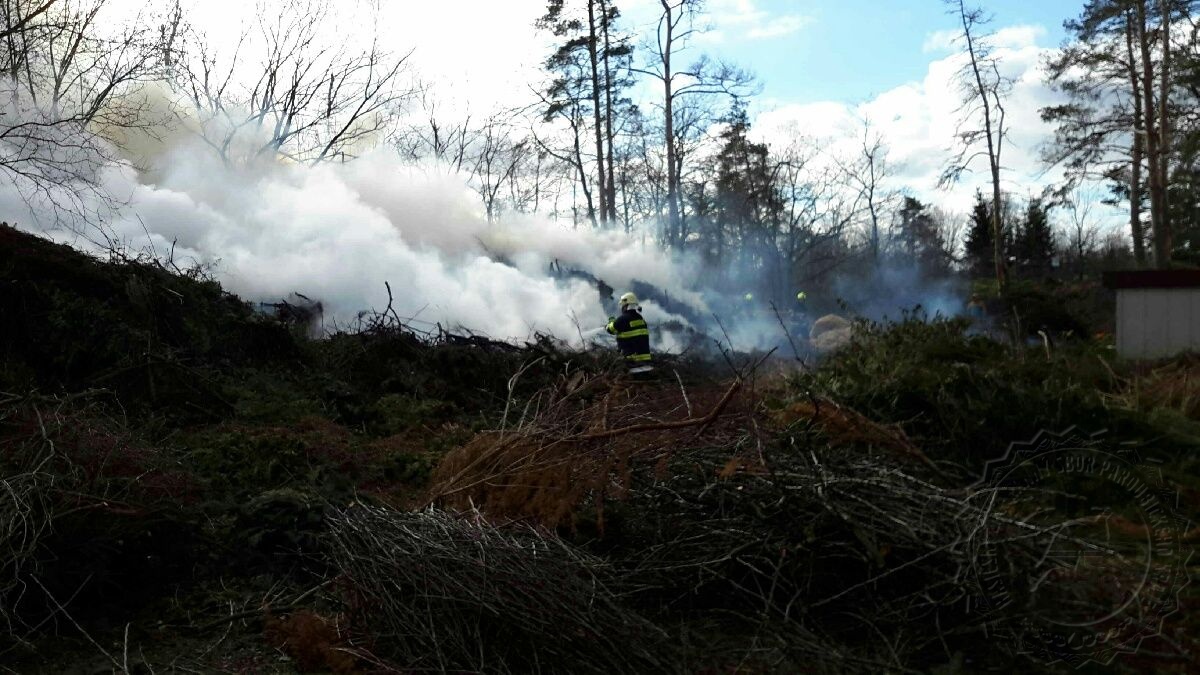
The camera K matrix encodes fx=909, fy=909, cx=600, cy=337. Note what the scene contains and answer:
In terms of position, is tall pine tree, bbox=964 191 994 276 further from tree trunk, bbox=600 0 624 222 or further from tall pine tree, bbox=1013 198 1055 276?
tree trunk, bbox=600 0 624 222

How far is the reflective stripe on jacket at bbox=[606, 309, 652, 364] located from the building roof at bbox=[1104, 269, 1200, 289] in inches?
350

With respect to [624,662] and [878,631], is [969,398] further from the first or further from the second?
[624,662]

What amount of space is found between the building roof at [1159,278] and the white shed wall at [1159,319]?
3.0 inches

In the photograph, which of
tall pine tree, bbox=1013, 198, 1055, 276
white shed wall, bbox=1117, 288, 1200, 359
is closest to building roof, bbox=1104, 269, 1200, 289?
white shed wall, bbox=1117, 288, 1200, 359

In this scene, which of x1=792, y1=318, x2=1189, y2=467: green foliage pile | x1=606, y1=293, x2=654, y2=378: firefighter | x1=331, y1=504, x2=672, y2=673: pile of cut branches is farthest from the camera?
x1=606, y1=293, x2=654, y2=378: firefighter

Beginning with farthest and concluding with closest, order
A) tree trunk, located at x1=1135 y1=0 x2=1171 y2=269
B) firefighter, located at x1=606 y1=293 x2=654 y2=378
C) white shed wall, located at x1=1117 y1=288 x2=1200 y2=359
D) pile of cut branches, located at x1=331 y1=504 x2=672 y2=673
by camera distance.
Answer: tree trunk, located at x1=1135 y1=0 x2=1171 y2=269, white shed wall, located at x1=1117 y1=288 x2=1200 y2=359, firefighter, located at x1=606 y1=293 x2=654 y2=378, pile of cut branches, located at x1=331 y1=504 x2=672 y2=673

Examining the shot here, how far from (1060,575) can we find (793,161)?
37167 millimetres

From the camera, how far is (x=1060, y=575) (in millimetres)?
4098

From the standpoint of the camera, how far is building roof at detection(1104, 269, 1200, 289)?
52.1 feet

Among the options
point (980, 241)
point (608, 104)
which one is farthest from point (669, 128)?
point (980, 241)

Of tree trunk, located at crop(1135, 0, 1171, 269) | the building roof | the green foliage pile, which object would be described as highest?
tree trunk, located at crop(1135, 0, 1171, 269)

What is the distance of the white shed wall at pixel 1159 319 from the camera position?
52.1 ft

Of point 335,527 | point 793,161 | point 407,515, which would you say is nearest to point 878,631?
point 407,515

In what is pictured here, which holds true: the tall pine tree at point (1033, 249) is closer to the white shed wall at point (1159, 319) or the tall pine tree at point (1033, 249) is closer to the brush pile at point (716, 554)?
the white shed wall at point (1159, 319)
